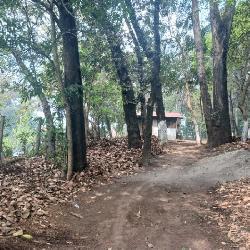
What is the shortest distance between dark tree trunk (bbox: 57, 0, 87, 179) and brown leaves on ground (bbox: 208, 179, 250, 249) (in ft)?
15.1

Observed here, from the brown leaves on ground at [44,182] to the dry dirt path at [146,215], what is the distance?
45 cm

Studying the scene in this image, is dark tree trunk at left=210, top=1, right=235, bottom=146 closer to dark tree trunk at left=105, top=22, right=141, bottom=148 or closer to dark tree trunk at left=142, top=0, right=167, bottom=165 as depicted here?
dark tree trunk at left=142, top=0, right=167, bottom=165

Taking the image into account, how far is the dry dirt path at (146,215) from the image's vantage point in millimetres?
7652

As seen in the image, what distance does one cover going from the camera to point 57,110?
13.3 metres

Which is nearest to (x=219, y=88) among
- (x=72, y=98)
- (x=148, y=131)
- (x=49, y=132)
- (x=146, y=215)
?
(x=148, y=131)

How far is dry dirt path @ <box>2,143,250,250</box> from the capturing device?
7652mm

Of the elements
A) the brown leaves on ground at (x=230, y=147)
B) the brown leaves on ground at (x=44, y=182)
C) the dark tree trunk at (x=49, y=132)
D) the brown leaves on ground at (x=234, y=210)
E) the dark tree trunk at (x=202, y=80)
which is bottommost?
the brown leaves on ground at (x=234, y=210)

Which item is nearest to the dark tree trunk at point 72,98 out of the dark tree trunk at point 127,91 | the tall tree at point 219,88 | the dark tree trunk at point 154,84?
the dark tree trunk at point 127,91

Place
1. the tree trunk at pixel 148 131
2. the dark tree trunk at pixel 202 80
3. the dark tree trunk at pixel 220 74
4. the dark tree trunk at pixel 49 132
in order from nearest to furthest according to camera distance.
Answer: the dark tree trunk at pixel 49 132
the tree trunk at pixel 148 131
the dark tree trunk at pixel 220 74
the dark tree trunk at pixel 202 80

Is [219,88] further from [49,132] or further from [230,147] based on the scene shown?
[49,132]

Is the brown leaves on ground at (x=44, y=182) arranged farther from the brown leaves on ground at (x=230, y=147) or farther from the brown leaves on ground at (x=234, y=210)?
the brown leaves on ground at (x=234, y=210)


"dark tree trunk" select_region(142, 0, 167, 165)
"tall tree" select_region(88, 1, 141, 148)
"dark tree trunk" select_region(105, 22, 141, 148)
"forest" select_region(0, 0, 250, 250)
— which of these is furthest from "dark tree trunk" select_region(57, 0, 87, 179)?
"dark tree trunk" select_region(142, 0, 167, 165)

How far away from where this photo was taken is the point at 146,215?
930 cm

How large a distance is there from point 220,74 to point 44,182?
12.6 metres
